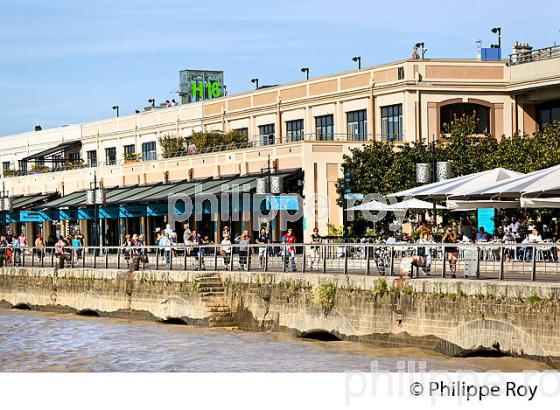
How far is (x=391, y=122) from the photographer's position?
58.5 m

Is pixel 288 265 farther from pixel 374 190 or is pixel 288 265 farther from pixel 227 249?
pixel 374 190

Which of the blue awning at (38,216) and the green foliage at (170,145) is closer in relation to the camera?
the green foliage at (170,145)

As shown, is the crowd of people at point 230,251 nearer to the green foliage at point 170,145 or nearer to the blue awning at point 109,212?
the blue awning at point 109,212

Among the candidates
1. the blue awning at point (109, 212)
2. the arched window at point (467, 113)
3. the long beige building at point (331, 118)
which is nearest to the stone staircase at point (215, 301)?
the long beige building at point (331, 118)

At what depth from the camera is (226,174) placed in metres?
60.2

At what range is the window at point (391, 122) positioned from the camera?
57969 millimetres

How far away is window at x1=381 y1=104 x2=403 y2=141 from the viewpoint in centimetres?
5797

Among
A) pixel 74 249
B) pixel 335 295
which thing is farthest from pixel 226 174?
pixel 335 295

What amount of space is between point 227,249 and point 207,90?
44671mm

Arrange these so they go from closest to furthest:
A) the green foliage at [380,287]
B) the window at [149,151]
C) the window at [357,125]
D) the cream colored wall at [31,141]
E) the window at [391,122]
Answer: the green foliage at [380,287] < the window at [391,122] < the window at [357,125] < the window at [149,151] < the cream colored wall at [31,141]

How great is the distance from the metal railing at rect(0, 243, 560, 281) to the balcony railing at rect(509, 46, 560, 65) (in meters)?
22.3

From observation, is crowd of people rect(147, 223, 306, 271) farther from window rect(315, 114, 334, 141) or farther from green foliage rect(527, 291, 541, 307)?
window rect(315, 114, 334, 141)

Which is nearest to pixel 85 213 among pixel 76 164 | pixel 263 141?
pixel 263 141

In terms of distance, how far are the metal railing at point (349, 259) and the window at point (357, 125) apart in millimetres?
16314
